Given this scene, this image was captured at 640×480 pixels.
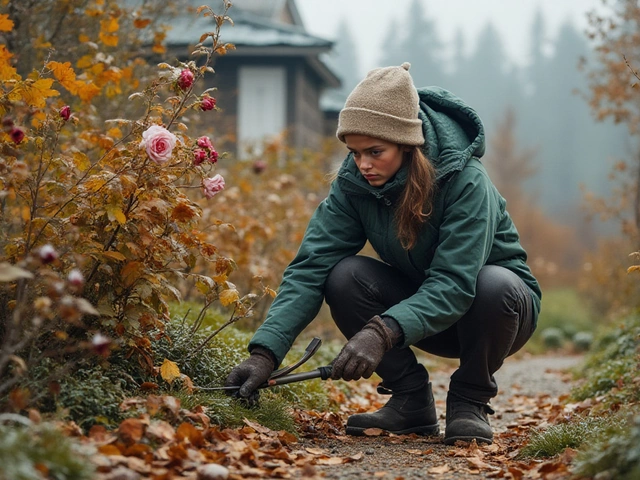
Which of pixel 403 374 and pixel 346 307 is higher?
pixel 346 307

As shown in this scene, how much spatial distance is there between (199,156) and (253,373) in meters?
0.85

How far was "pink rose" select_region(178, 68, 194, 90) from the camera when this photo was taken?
3.03 metres

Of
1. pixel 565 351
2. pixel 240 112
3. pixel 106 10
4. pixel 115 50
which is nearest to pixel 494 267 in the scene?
pixel 106 10

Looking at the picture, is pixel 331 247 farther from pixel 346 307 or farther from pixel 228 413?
pixel 228 413

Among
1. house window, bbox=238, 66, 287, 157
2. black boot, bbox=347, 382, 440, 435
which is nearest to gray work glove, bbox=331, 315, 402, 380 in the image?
black boot, bbox=347, 382, 440, 435

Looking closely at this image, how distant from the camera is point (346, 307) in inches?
134

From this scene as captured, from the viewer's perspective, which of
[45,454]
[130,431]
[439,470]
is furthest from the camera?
[439,470]

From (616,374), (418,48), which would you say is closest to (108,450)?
(616,374)

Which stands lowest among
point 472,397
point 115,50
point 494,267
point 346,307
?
point 472,397

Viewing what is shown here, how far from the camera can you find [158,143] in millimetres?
2846

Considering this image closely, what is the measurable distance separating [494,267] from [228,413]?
1.22m

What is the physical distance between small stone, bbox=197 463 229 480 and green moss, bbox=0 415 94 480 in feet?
1.13

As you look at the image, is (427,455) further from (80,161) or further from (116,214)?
(80,161)

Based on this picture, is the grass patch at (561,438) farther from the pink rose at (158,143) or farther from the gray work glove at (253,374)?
the pink rose at (158,143)
